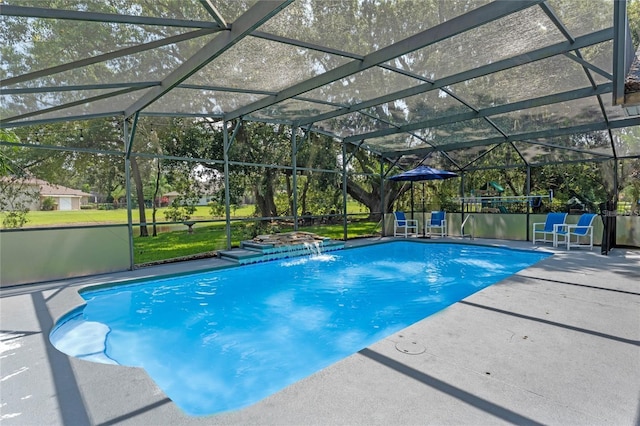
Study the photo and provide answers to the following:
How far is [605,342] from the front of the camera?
2.77m

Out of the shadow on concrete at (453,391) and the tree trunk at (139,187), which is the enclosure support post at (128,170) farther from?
the shadow on concrete at (453,391)

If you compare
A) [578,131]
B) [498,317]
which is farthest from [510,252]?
[498,317]

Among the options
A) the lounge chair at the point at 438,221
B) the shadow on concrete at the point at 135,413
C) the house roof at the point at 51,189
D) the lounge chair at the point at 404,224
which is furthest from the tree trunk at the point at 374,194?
the shadow on concrete at the point at 135,413

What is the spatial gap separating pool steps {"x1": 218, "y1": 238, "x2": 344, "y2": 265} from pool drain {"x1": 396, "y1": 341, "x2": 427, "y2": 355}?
16.9 ft

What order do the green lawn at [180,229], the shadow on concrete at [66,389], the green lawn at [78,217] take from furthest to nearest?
the green lawn at [180,229] → the green lawn at [78,217] → the shadow on concrete at [66,389]

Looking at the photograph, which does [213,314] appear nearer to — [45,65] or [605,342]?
[45,65]

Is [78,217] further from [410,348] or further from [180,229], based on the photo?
[410,348]

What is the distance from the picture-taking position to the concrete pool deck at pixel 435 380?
6.07 feet

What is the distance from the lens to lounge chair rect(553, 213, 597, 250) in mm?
8625

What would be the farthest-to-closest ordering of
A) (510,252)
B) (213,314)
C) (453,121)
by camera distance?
(510,252), (453,121), (213,314)

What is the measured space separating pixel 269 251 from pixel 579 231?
8357 mm

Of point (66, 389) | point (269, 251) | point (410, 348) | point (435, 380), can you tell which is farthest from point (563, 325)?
point (269, 251)

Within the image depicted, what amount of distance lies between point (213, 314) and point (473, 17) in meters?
5.19

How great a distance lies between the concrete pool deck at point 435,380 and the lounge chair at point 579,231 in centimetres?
588
